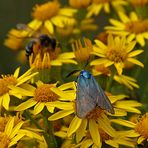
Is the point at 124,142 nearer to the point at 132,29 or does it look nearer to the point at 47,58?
the point at 47,58

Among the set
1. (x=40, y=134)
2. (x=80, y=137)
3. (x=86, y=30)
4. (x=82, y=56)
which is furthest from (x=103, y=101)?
(x=86, y=30)

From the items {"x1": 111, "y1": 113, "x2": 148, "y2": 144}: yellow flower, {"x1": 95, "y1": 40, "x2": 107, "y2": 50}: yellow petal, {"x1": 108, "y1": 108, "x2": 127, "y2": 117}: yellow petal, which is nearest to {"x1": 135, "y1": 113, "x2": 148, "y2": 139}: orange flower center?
{"x1": 111, "y1": 113, "x2": 148, "y2": 144}: yellow flower

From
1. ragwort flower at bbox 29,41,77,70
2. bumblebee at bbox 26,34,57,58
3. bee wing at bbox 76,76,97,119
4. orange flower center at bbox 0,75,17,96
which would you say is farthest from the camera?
bumblebee at bbox 26,34,57,58

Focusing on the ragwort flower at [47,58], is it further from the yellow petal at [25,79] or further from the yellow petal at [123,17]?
the yellow petal at [123,17]

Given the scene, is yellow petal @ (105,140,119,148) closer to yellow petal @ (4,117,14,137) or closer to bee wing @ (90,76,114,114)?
bee wing @ (90,76,114,114)

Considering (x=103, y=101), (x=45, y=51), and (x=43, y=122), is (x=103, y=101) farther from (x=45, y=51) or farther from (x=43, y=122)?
(x=45, y=51)
